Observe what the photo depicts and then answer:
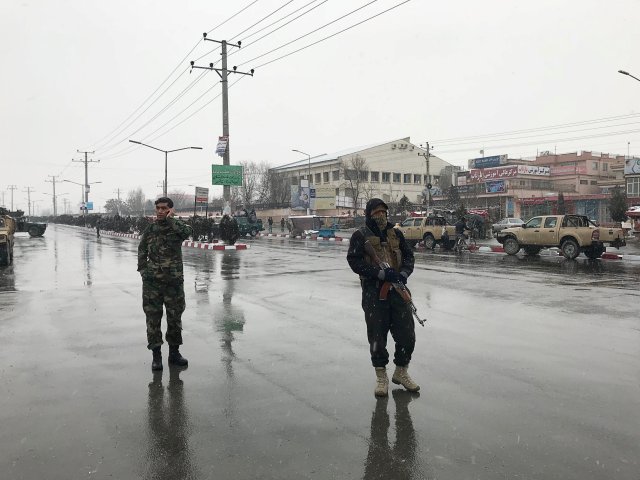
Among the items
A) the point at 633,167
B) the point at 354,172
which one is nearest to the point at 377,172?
the point at 354,172

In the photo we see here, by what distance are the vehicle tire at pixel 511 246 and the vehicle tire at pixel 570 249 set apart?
6.19 ft

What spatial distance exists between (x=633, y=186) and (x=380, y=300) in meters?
58.2

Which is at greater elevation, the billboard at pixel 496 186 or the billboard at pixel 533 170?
the billboard at pixel 533 170

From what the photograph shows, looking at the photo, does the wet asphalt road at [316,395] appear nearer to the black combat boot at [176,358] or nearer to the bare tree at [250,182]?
the black combat boot at [176,358]

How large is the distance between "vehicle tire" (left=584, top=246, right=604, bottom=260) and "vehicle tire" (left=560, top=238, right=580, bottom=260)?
51 centimetres

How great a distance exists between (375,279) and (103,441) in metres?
2.52

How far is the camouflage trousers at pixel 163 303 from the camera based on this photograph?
561 centimetres

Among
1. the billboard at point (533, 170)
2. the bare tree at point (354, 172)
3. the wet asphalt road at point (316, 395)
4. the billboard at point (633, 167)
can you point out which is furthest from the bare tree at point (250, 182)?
the wet asphalt road at point (316, 395)

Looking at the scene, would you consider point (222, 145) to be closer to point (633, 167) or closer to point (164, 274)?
point (164, 274)

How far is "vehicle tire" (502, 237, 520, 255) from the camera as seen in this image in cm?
2091

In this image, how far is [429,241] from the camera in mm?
25578

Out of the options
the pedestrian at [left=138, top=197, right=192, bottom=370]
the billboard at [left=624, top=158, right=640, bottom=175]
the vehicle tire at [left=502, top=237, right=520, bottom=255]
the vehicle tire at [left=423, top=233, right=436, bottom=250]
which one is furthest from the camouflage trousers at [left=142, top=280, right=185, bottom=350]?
the billboard at [left=624, top=158, right=640, bottom=175]

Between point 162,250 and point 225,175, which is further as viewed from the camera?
point 225,175

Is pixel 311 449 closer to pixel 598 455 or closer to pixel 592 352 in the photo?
pixel 598 455
